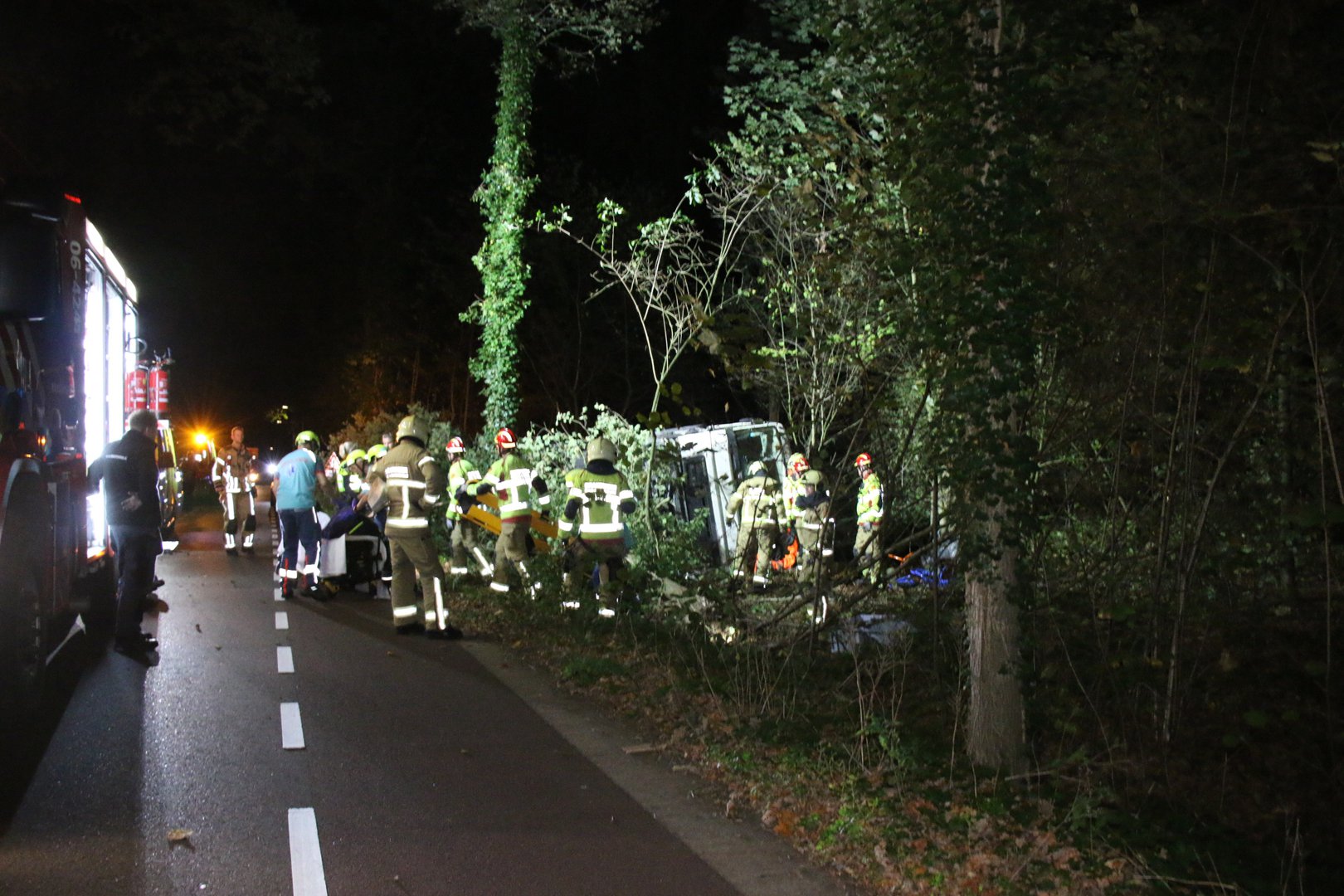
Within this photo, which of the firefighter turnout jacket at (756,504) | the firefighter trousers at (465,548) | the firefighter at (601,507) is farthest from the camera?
the firefighter trousers at (465,548)

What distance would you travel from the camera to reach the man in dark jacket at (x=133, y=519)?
10.6 metres

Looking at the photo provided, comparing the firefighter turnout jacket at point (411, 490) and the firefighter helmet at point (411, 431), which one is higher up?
the firefighter helmet at point (411, 431)

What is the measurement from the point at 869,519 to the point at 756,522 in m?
1.88

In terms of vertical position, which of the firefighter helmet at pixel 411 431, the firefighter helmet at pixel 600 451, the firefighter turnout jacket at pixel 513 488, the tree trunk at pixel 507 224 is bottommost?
the firefighter turnout jacket at pixel 513 488

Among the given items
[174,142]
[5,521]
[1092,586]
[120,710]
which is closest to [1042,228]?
[1092,586]

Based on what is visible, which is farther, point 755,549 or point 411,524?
point 755,549

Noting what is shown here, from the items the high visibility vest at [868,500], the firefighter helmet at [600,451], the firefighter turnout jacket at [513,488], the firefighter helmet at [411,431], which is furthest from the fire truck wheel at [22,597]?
the high visibility vest at [868,500]

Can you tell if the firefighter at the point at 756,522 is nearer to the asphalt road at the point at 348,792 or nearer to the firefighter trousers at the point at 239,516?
the asphalt road at the point at 348,792

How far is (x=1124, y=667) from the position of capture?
24.8ft

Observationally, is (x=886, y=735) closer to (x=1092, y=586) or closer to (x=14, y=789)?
(x=1092, y=586)

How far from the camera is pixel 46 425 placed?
26.9 ft

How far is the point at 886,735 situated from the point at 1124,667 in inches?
60.1

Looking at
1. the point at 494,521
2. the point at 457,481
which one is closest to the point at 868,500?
the point at 494,521

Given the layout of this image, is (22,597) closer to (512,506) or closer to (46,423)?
(46,423)
